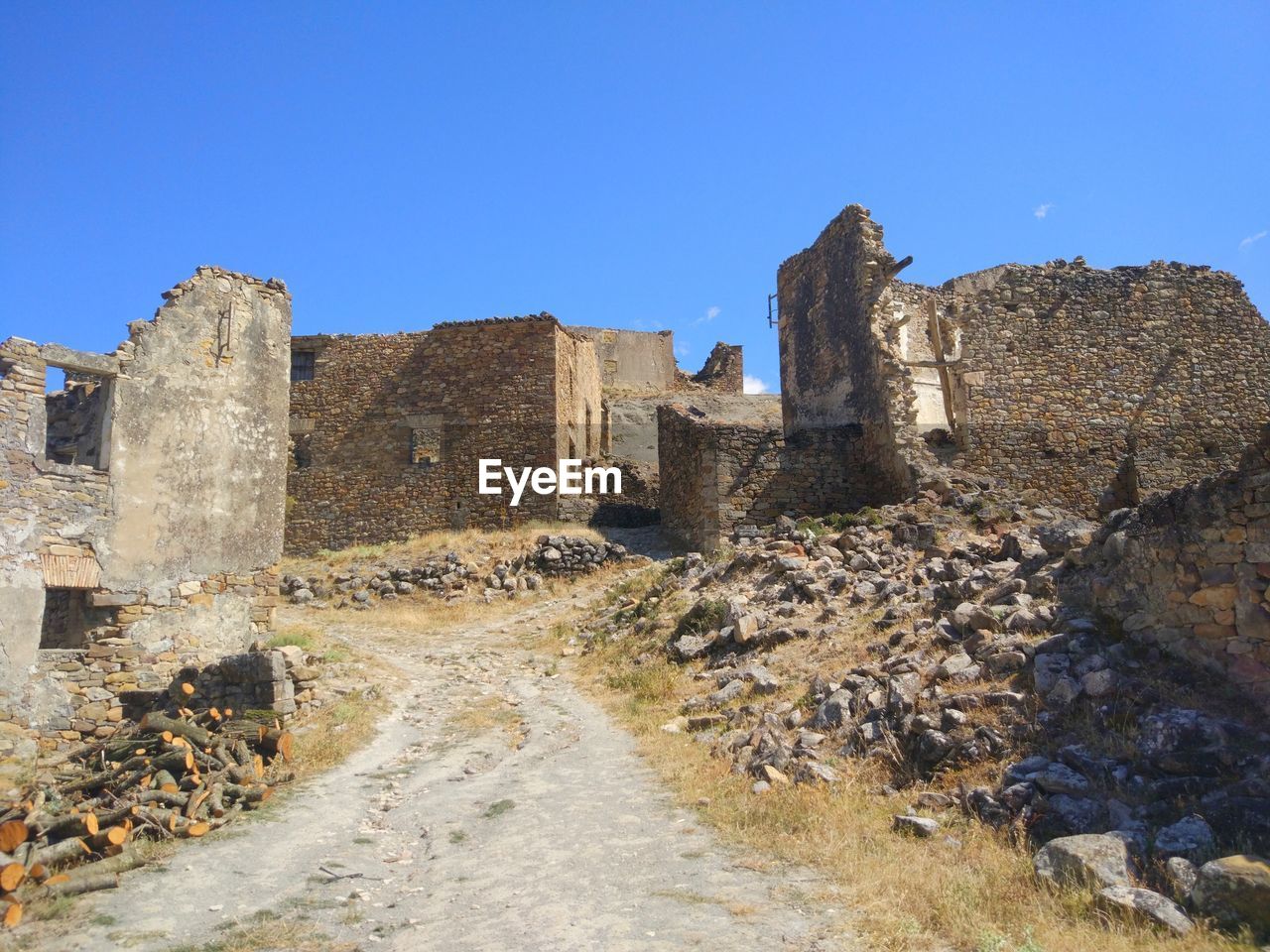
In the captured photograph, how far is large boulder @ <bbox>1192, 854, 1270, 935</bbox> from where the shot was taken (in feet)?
14.1

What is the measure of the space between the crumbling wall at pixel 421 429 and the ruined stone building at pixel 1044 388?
668 cm

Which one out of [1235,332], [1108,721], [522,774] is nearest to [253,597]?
[522,774]

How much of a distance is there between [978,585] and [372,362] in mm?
18621

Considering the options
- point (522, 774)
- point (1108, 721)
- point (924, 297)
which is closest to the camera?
point (1108, 721)

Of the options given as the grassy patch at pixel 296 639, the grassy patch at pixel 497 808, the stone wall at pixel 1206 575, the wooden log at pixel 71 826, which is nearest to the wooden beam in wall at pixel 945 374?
the stone wall at pixel 1206 575

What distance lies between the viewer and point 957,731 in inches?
268

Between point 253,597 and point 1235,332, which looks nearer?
point 253,597

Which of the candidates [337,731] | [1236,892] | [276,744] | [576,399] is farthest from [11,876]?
[576,399]

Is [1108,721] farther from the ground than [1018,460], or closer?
closer

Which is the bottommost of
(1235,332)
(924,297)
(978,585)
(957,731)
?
(957,731)

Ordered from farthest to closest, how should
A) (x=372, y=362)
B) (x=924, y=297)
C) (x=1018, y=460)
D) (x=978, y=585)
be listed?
(x=372, y=362)
(x=924, y=297)
(x=1018, y=460)
(x=978, y=585)

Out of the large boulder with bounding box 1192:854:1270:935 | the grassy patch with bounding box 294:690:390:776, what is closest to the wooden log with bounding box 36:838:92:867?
the grassy patch with bounding box 294:690:390:776

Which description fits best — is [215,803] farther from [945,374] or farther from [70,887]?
[945,374]

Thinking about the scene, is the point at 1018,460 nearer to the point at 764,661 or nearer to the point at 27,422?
the point at 764,661
